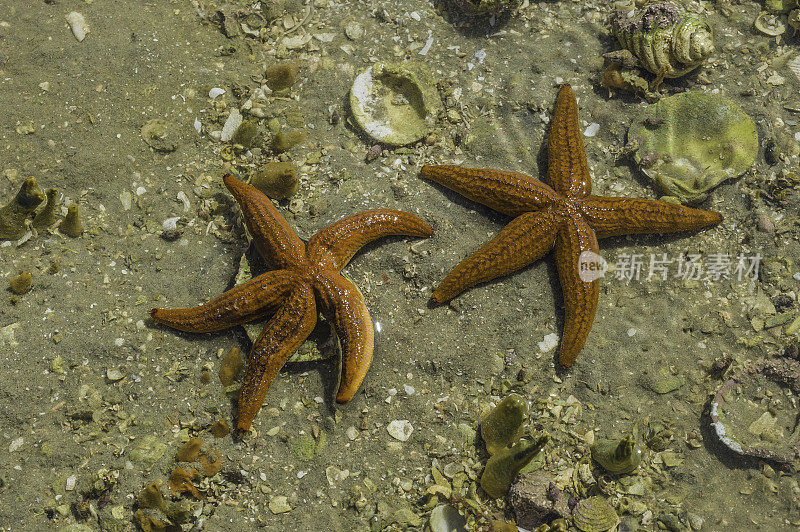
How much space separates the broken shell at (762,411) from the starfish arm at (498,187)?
8.65 ft

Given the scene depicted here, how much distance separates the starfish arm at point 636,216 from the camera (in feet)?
17.9

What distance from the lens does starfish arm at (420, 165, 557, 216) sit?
554cm

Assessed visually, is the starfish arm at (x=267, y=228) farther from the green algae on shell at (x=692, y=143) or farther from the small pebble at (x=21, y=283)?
the green algae on shell at (x=692, y=143)

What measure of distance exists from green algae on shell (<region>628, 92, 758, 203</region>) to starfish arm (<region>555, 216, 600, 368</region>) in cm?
128

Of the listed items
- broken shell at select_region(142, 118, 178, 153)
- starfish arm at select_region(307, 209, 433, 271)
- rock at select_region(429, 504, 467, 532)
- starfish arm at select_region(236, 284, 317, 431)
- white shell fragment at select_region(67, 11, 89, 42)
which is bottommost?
rock at select_region(429, 504, 467, 532)

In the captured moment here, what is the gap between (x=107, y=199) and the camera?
19.3 feet

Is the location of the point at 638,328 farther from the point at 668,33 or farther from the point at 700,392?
the point at 668,33

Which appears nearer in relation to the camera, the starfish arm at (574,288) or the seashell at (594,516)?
the seashell at (594,516)

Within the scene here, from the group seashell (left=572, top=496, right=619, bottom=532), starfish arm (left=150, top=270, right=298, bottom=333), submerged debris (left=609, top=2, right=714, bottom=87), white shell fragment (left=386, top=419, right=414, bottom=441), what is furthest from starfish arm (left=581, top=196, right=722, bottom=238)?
starfish arm (left=150, top=270, right=298, bottom=333)

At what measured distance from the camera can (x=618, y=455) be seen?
15.6ft

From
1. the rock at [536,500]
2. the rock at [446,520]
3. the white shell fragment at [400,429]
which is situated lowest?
the rock at [446,520]

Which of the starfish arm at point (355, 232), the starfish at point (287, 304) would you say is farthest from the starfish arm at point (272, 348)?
the starfish arm at point (355, 232)

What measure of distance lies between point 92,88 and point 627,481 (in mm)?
7081

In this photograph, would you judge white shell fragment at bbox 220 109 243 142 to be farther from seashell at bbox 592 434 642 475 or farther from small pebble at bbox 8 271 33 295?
seashell at bbox 592 434 642 475
